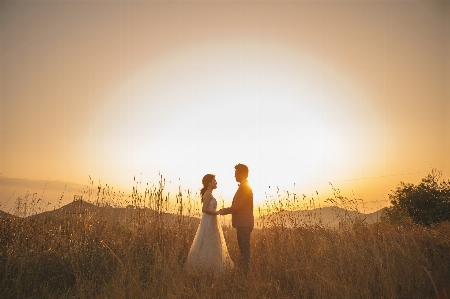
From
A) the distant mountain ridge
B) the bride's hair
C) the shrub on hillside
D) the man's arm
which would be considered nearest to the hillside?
the distant mountain ridge

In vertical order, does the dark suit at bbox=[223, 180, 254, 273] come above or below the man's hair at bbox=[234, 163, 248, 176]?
below

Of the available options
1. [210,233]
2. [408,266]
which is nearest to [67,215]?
[210,233]

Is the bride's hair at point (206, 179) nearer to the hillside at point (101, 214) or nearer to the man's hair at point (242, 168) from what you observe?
the man's hair at point (242, 168)

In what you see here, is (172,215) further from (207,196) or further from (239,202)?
(239,202)

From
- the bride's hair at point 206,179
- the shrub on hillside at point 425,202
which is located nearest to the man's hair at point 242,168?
the bride's hair at point 206,179

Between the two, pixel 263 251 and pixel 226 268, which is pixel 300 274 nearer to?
pixel 226 268

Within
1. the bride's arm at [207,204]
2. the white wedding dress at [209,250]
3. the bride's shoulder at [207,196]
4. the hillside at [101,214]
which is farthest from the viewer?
the hillside at [101,214]

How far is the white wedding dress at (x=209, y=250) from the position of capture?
6164 millimetres

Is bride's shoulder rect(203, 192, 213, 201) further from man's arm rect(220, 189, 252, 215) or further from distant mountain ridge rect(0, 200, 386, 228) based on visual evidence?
distant mountain ridge rect(0, 200, 386, 228)

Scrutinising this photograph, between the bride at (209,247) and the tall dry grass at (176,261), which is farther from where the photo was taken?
the bride at (209,247)

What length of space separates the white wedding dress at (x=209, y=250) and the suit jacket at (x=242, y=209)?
37cm

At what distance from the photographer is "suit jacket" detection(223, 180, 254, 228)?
6.46 meters

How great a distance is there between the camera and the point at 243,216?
648 centimetres

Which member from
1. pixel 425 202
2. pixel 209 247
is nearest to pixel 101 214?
pixel 209 247
